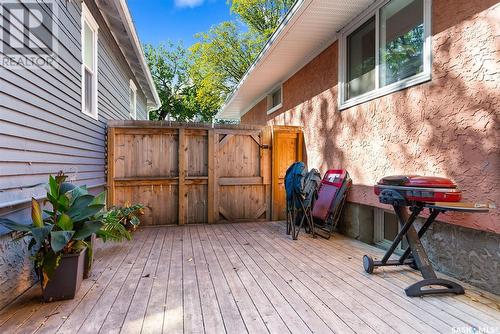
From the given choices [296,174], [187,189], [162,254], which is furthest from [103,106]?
[296,174]

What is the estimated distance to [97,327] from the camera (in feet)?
6.46

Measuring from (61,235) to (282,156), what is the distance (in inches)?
169

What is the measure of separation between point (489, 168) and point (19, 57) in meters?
4.17

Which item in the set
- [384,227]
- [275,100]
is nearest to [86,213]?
[384,227]

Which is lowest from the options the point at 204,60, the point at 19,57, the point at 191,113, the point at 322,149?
the point at 322,149

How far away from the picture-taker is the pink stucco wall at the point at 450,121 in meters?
2.45

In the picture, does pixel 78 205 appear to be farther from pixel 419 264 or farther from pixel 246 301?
pixel 419 264

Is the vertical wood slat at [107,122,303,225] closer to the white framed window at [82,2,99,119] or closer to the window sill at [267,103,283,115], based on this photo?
the white framed window at [82,2,99,119]

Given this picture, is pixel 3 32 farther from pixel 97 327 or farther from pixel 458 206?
pixel 458 206

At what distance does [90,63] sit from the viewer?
4.63m

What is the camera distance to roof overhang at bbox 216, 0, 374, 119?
3945 mm

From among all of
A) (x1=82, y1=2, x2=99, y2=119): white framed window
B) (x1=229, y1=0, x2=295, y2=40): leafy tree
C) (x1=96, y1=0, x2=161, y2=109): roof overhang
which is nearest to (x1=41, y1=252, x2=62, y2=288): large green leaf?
(x1=82, y1=2, x2=99, y2=119): white framed window

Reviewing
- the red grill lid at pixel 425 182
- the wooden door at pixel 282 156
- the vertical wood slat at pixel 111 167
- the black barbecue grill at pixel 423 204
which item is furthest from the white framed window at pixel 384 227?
the vertical wood slat at pixel 111 167

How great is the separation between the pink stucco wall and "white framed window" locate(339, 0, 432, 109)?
119mm
